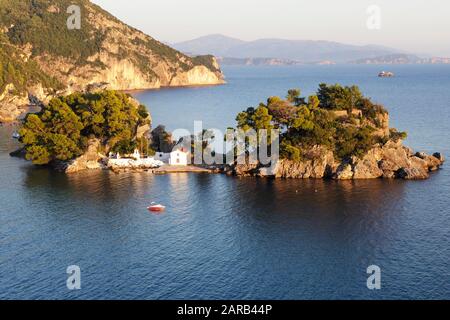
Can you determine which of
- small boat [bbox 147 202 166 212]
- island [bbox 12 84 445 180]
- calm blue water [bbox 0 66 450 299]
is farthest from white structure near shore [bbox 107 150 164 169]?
small boat [bbox 147 202 166 212]

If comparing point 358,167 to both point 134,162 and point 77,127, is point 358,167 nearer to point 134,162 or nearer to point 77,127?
point 134,162

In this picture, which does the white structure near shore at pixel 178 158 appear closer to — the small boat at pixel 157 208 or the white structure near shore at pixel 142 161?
the white structure near shore at pixel 142 161

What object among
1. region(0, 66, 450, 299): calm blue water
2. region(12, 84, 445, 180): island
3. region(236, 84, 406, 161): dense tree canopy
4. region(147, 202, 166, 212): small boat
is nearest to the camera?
region(0, 66, 450, 299): calm blue water

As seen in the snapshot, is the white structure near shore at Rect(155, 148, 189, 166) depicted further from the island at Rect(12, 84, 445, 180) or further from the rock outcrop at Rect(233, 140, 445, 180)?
the rock outcrop at Rect(233, 140, 445, 180)

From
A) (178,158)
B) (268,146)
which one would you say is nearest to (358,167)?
(268,146)

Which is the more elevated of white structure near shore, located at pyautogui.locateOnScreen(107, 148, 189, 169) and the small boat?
white structure near shore, located at pyautogui.locateOnScreen(107, 148, 189, 169)
